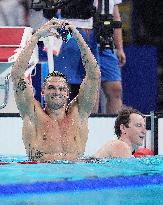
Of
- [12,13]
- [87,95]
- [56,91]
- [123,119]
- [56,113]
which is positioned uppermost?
[12,13]

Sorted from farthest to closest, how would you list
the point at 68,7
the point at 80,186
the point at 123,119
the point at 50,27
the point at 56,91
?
the point at 68,7 → the point at 123,119 → the point at 56,91 → the point at 50,27 → the point at 80,186

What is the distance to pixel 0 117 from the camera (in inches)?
240

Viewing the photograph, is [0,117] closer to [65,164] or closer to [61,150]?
[61,150]

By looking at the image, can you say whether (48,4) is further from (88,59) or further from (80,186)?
(80,186)

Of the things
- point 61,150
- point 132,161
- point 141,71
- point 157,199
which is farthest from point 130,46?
Answer: point 157,199

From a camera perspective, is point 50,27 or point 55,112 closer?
point 50,27

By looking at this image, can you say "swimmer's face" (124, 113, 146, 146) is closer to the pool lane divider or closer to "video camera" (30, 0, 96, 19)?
"video camera" (30, 0, 96, 19)

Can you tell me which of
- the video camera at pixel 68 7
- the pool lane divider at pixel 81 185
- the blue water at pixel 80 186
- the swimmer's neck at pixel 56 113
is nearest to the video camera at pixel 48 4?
the video camera at pixel 68 7

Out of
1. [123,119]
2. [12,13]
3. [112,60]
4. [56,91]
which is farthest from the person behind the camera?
[112,60]

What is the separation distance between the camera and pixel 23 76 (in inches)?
185

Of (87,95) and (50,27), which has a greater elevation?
(50,27)

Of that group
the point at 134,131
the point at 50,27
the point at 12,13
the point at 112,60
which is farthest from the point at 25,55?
the point at 112,60

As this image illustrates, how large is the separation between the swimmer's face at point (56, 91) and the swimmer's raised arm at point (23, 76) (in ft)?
0.54

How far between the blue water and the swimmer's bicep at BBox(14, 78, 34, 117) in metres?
1.17
